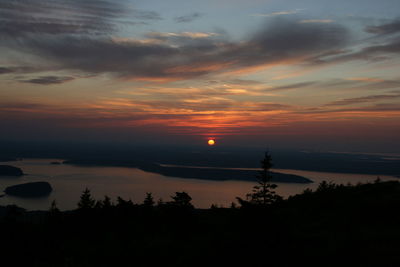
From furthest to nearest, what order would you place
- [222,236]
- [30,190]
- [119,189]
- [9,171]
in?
1. [9,171]
2. [119,189]
3. [30,190]
4. [222,236]

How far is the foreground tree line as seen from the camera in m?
12.0

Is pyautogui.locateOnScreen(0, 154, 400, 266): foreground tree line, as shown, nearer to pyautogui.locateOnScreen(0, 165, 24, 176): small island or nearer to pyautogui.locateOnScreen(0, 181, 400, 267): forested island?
pyautogui.locateOnScreen(0, 181, 400, 267): forested island

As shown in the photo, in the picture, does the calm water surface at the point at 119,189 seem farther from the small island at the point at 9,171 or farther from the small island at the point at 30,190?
the small island at the point at 9,171

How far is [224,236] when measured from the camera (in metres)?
16.8

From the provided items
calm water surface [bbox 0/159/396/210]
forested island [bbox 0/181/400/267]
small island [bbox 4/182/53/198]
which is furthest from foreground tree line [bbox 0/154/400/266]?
small island [bbox 4/182/53/198]

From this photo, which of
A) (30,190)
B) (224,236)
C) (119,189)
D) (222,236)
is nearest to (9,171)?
(30,190)

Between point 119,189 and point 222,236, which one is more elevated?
point 222,236

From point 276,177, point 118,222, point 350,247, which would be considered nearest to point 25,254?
point 118,222

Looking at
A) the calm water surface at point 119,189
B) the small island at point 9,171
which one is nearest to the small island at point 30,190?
the calm water surface at point 119,189

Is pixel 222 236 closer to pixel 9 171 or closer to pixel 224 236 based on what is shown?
pixel 224 236

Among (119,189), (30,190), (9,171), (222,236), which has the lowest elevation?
(30,190)

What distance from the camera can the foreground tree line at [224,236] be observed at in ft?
39.2

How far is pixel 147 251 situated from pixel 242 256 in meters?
5.56

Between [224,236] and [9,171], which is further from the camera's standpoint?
[9,171]
